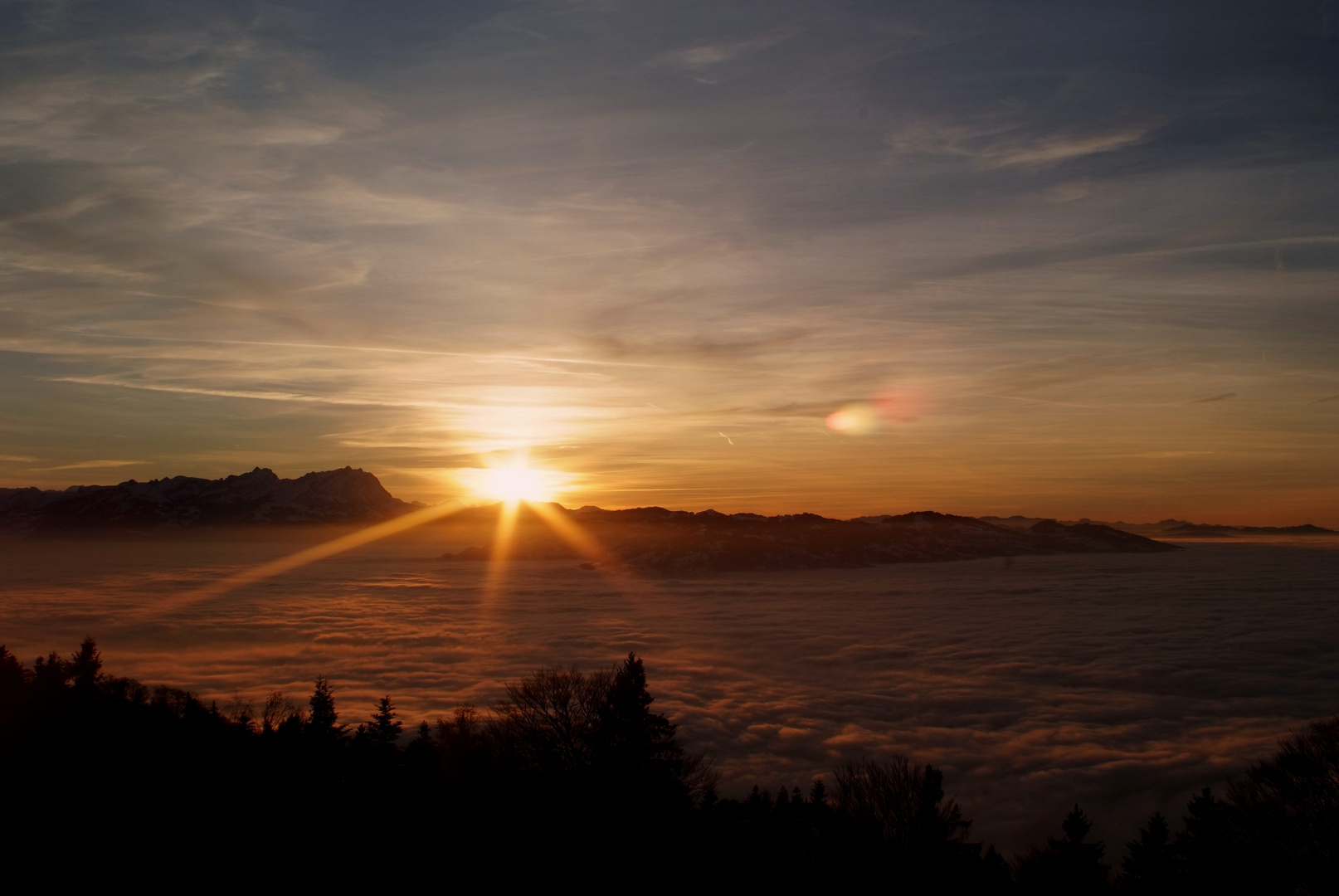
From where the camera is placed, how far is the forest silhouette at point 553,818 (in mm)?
40250

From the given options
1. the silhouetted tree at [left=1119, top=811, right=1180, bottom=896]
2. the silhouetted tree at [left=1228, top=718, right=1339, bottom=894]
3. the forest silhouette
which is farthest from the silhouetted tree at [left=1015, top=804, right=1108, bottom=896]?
the silhouetted tree at [left=1228, top=718, right=1339, bottom=894]

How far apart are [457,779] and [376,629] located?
6197 inches

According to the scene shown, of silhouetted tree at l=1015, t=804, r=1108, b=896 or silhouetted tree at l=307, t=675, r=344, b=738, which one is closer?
silhouetted tree at l=1015, t=804, r=1108, b=896

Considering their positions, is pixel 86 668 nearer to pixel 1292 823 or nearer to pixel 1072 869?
pixel 1072 869

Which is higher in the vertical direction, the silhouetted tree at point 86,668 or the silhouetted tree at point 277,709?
the silhouetted tree at point 86,668

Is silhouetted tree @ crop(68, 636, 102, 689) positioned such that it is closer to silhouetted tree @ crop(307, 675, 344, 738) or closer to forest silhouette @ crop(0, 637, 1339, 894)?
forest silhouette @ crop(0, 637, 1339, 894)

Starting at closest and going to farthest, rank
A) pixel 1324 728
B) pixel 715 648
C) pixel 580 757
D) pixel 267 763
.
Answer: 1. pixel 580 757
2. pixel 267 763
3. pixel 1324 728
4. pixel 715 648

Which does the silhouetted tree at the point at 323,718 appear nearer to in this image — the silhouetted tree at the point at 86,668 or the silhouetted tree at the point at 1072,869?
the silhouetted tree at the point at 86,668

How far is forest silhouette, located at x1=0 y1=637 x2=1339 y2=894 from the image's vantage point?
40250 millimetres

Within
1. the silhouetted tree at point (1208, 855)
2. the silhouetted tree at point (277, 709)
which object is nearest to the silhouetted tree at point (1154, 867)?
the silhouetted tree at point (1208, 855)

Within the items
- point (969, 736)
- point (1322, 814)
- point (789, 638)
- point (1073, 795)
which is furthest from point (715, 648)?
point (1322, 814)

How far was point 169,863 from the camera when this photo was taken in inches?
1559

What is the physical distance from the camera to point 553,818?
4316cm

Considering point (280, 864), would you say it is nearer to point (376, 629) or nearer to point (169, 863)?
point (169, 863)
